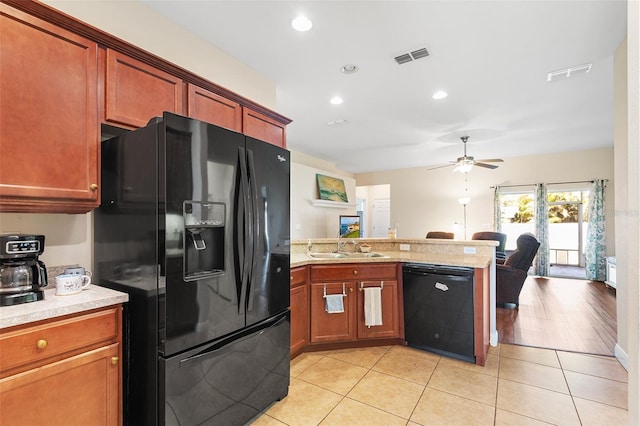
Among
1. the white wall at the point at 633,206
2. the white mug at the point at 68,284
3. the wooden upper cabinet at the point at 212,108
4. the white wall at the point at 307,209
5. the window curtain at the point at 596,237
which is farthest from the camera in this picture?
the window curtain at the point at 596,237

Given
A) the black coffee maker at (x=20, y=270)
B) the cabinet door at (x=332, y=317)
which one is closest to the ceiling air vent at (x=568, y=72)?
the cabinet door at (x=332, y=317)

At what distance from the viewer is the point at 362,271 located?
294 cm

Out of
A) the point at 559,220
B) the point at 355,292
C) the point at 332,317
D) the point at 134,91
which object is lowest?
the point at 332,317

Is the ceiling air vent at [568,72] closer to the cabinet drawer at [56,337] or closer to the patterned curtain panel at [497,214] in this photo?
the cabinet drawer at [56,337]

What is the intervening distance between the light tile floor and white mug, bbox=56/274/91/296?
1.32 m

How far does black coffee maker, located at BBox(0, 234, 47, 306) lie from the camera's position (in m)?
1.30

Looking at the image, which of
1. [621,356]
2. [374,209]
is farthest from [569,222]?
[621,356]

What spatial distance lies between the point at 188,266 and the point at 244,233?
0.37m

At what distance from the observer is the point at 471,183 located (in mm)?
7562

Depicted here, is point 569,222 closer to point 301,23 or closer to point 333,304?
point 333,304

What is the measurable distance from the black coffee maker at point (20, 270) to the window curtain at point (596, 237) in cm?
865

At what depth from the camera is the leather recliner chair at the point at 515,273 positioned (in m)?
4.29

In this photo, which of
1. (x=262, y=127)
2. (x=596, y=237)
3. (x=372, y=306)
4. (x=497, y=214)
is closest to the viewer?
(x=262, y=127)

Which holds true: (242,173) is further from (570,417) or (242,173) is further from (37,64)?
(570,417)
